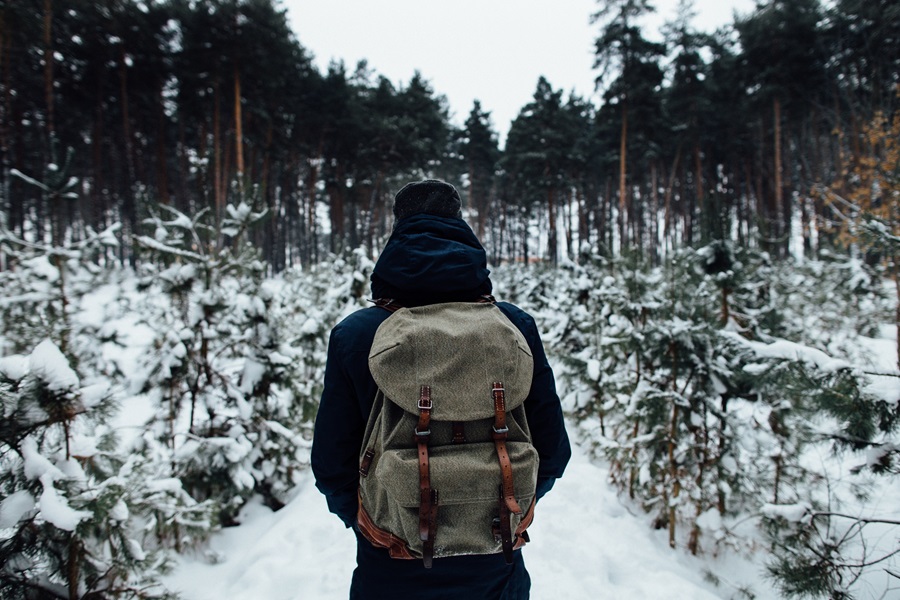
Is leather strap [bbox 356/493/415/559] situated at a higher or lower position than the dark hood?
lower

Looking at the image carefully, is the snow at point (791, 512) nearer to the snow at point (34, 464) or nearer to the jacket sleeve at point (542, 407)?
the jacket sleeve at point (542, 407)

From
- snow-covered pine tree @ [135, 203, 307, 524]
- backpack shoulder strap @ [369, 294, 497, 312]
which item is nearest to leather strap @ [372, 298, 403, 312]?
backpack shoulder strap @ [369, 294, 497, 312]

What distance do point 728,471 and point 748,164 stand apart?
32445mm

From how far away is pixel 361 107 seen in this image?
901 inches

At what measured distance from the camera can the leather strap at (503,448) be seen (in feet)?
3.56

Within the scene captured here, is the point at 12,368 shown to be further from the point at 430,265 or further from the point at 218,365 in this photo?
the point at 218,365

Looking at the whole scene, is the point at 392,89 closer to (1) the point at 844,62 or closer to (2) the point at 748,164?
(1) the point at 844,62

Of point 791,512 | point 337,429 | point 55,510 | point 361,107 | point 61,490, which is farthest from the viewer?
point 361,107

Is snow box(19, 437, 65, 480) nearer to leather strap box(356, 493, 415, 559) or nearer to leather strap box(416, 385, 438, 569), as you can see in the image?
leather strap box(356, 493, 415, 559)

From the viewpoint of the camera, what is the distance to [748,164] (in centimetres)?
2834

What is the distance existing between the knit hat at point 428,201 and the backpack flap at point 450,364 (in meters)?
0.50

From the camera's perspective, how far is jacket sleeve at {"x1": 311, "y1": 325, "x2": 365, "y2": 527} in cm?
136

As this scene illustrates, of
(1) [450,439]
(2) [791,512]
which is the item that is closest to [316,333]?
(1) [450,439]

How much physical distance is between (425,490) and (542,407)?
582 mm
